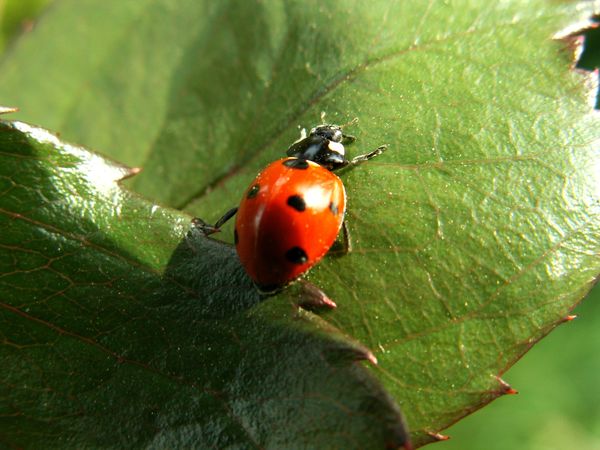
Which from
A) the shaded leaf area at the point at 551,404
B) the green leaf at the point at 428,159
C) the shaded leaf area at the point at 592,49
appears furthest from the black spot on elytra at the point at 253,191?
the shaded leaf area at the point at 592,49

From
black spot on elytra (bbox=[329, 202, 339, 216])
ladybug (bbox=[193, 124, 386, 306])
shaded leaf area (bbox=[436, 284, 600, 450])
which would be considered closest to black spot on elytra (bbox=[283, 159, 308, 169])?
ladybug (bbox=[193, 124, 386, 306])

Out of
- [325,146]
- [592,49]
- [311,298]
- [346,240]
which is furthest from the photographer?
[592,49]

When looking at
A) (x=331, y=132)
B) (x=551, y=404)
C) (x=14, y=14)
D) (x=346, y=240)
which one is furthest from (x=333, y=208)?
(x=14, y=14)

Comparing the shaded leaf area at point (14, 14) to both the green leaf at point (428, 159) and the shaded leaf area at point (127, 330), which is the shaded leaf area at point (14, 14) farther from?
the shaded leaf area at point (127, 330)

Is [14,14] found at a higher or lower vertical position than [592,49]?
lower

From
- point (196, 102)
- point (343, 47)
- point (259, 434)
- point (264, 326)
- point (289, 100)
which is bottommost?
point (259, 434)

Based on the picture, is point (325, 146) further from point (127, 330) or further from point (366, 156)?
point (127, 330)

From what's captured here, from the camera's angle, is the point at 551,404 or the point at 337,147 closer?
the point at 337,147

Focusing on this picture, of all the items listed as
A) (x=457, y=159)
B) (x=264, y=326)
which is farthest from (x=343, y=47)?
(x=264, y=326)

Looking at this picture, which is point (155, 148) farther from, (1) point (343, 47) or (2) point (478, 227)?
(2) point (478, 227)
